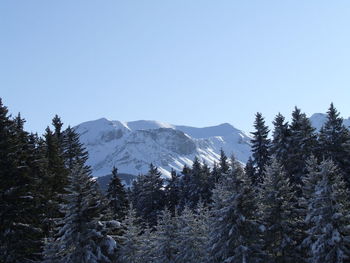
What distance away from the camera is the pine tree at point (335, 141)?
48562 mm

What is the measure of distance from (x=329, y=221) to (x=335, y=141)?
21.2 m

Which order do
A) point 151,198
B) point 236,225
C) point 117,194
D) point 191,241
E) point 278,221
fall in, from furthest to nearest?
point 151,198, point 117,194, point 191,241, point 278,221, point 236,225

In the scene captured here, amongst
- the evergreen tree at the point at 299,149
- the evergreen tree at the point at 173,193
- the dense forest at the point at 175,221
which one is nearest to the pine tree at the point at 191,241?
the dense forest at the point at 175,221

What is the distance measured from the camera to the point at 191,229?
125 ft

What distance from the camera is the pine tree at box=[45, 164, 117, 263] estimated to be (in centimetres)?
2878

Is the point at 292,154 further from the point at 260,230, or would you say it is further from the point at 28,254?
the point at 28,254

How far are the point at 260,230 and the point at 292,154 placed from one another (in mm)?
20125

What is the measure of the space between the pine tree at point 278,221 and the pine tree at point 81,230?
11.4m

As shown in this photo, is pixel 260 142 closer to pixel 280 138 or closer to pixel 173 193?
pixel 280 138

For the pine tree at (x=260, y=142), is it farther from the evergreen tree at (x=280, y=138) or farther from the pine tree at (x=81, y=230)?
the pine tree at (x=81, y=230)

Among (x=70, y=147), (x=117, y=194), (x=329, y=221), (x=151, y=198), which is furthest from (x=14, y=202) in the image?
(x=151, y=198)

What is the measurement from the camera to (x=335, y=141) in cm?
5019

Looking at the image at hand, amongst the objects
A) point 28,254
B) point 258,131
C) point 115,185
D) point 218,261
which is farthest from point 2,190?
point 258,131

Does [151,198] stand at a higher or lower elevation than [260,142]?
lower
